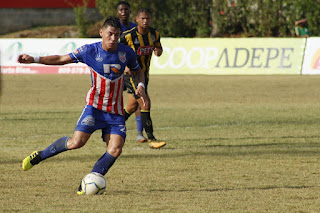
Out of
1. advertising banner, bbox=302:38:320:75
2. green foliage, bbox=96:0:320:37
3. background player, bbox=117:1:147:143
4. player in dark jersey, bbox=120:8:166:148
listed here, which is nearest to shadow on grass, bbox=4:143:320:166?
player in dark jersey, bbox=120:8:166:148

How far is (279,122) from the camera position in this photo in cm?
1255

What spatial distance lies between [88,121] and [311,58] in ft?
61.5

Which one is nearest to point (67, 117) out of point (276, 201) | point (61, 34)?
point (276, 201)

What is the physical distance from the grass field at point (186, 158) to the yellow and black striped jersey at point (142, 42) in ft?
4.46

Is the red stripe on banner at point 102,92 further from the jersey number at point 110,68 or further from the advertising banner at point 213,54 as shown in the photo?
the advertising banner at point 213,54

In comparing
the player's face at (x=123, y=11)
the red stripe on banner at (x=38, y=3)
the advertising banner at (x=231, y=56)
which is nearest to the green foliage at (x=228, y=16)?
the red stripe on banner at (x=38, y=3)

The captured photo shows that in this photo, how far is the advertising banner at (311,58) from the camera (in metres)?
23.9

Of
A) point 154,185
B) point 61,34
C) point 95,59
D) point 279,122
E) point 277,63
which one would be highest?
point 95,59

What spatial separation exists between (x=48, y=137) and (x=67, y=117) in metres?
2.83

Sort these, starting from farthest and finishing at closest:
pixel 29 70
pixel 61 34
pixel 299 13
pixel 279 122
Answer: pixel 61 34, pixel 299 13, pixel 29 70, pixel 279 122

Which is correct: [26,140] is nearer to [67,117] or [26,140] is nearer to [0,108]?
[67,117]

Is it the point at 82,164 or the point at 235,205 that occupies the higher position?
A: the point at 235,205

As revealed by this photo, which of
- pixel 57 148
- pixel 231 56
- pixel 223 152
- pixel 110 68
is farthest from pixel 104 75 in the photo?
pixel 231 56

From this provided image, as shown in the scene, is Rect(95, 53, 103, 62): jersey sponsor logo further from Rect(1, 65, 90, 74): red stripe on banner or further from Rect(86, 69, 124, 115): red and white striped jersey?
Rect(1, 65, 90, 74): red stripe on banner
